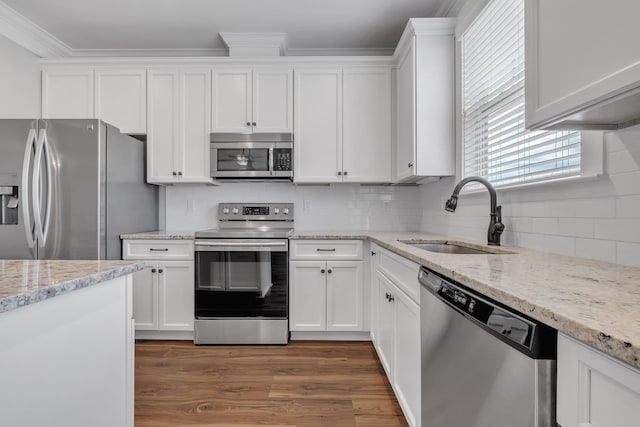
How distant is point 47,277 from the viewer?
0.88 m

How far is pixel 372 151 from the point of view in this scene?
307 centimetres

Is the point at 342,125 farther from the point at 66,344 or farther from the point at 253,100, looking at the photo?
the point at 66,344

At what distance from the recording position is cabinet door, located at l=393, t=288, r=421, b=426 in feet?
4.73

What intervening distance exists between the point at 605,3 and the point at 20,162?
3.24 metres

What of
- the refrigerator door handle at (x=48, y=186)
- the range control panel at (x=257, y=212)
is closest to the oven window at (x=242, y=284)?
the range control panel at (x=257, y=212)

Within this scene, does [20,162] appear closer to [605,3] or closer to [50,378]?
[50,378]

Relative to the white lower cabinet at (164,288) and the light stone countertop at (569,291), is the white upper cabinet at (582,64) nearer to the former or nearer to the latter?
the light stone countertop at (569,291)

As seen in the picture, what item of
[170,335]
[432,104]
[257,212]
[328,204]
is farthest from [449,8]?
[170,335]

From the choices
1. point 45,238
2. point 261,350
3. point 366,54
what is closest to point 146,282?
point 45,238

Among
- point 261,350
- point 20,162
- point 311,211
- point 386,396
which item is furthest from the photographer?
point 311,211

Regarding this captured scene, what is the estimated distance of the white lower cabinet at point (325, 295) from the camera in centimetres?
279

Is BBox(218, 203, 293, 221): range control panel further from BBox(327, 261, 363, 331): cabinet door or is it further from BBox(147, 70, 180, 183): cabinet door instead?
BBox(327, 261, 363, 331): cabinet door

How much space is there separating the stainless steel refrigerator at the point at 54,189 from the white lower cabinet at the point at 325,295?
1.52m

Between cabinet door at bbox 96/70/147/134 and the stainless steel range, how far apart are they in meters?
1.26
